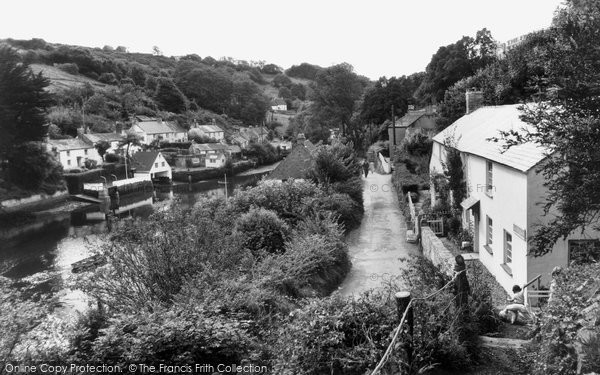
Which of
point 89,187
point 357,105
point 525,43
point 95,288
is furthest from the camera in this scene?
point 357,105

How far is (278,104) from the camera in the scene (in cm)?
16838

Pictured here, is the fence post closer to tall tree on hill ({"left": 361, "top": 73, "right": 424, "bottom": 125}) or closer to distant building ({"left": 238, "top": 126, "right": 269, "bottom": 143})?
tall tree on hill ({"left": 361, "top": 73, "right": 424, "bottom": 125})

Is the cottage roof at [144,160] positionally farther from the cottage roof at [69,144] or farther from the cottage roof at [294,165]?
the cottage roof at [294,165]

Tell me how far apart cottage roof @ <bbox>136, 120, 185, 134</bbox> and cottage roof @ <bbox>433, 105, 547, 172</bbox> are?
71.3 meters

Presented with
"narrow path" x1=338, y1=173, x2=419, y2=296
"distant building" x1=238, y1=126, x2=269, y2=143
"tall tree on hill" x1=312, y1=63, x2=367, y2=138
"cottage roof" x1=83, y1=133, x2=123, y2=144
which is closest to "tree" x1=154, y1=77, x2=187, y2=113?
"distant building" x1=238, y1=126, x2=269, y2=143

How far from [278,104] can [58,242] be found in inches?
5355

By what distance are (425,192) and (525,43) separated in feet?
54.2

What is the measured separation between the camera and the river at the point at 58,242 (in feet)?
81.5

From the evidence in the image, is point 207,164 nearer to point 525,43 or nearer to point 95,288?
point 525,43

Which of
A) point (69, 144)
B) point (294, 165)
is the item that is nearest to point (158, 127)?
point (69, 144)

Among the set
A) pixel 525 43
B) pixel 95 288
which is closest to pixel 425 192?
pixel 525 43

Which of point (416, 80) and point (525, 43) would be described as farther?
point (416, 80)

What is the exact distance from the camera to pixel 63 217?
47.6m

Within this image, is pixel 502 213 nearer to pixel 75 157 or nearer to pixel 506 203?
pixel 506 203
